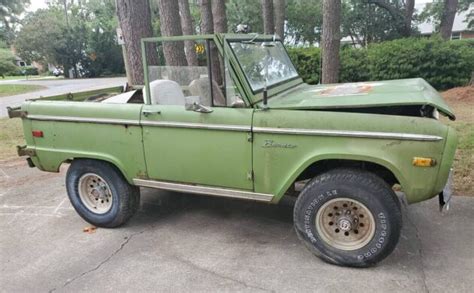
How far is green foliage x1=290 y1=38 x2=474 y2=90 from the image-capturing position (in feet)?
40.2

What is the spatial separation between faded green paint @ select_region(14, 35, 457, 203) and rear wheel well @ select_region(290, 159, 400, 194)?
25 cm

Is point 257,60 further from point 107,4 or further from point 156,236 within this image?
point 107,4

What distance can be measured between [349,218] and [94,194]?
104 inches

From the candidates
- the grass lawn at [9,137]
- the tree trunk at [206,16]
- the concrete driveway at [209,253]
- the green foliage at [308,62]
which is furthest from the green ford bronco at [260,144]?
the green foliage at [308,62]

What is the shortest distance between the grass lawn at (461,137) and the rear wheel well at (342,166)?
1786 mm

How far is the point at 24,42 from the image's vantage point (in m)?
40.3

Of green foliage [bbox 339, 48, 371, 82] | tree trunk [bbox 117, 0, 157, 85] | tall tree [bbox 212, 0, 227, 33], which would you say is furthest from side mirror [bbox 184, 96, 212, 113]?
green foliage [bbox 339, 48, 371, 82]

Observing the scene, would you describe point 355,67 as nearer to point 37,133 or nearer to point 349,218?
point 349,218

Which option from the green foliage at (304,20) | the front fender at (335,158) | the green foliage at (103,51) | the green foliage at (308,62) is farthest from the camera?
the green foliage at (103,51)

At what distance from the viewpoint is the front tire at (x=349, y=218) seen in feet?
10.4

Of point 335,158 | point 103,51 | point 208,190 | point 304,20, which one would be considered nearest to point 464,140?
point 335,158

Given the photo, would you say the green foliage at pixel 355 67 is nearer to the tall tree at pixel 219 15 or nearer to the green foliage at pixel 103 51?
the tall tree at pixel 219 15

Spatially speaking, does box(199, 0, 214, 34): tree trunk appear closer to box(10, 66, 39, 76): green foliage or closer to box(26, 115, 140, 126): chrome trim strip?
box(26, 115, 140, 126): chrome trim strip

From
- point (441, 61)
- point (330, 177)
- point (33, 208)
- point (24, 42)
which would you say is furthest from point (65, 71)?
point (330, 177)
